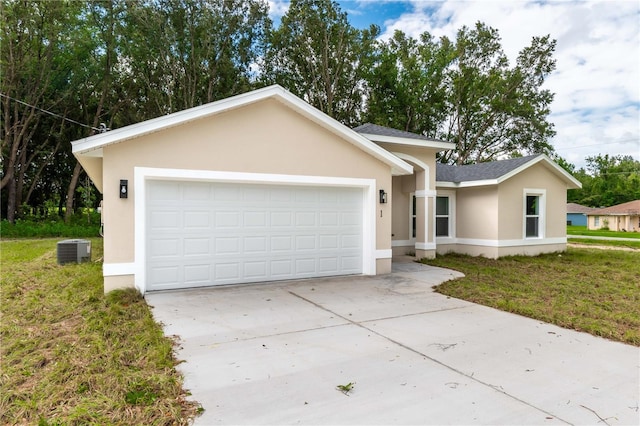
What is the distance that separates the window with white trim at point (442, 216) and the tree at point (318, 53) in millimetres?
12461

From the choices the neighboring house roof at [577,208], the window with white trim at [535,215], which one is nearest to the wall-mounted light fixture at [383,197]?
the window with white trim at [535,215]

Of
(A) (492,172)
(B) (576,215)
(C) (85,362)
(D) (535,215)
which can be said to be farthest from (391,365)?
(B) (576,215)

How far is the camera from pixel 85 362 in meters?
3.91

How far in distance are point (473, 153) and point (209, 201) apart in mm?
26833

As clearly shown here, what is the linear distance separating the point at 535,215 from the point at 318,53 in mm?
16770

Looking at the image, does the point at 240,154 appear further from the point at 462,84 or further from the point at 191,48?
the point at 462,84

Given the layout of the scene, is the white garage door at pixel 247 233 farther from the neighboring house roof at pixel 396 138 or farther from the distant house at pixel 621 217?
the distant house at pixel 621 217

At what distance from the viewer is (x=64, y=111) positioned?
74.2ft

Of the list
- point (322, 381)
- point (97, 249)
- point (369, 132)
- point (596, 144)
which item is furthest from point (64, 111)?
point (596, 144)

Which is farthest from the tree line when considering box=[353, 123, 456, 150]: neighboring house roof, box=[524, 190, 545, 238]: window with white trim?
box=[524, 190, 545, 238]: window with white trim

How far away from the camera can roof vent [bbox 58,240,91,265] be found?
1038 centimetres

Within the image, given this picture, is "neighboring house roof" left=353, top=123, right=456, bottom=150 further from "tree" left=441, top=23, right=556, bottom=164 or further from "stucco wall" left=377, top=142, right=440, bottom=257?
"tree" left=441, top=23, right=556, bottom=164

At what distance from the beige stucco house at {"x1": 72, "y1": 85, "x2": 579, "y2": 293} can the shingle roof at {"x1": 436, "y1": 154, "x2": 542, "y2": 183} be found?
4796mm

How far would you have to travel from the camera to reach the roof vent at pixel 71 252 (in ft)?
34.1
